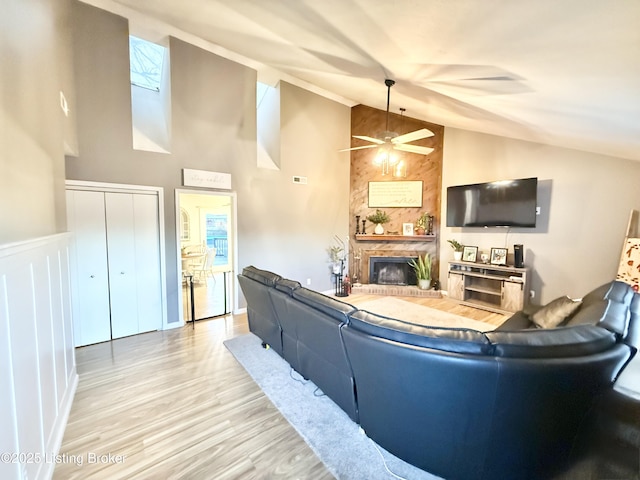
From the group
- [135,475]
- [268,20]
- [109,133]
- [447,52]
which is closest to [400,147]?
[447,52]

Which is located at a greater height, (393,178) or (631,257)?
(393,178)

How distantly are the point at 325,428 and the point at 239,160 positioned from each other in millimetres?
3974

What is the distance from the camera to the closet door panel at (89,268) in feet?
10.7

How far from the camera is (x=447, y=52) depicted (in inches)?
81.8

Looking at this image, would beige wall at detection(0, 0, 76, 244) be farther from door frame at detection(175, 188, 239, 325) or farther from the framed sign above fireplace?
the framed sign above fireplace

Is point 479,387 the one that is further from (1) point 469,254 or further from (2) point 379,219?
(2) point 379,219

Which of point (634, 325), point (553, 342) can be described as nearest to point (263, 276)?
point (553, 342)

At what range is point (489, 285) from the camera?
5.00 metres

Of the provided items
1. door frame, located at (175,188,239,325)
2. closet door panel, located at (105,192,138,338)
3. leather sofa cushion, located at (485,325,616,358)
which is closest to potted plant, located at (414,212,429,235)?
door frame, located at (175,188,239,325)

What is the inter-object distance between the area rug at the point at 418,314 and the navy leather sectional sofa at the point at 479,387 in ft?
7.88

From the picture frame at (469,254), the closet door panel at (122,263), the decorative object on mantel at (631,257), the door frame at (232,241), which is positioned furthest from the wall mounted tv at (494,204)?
the closet door panel at (122,263)

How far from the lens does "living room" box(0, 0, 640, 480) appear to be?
181cm

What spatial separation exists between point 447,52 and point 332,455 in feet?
10.1

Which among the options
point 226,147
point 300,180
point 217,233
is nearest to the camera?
point 226,147
